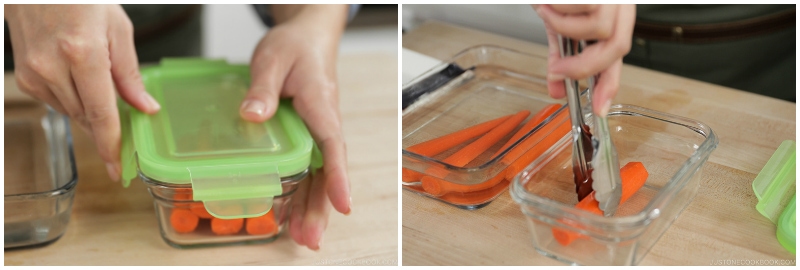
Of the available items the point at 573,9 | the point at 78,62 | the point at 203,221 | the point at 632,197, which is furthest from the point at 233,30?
the point at 573,9

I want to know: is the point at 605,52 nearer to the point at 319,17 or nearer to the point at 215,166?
the point at 215,166

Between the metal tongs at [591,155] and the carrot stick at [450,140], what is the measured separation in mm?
222

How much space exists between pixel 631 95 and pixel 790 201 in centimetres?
36

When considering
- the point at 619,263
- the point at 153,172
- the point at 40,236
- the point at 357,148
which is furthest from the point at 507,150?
the point at 40,236

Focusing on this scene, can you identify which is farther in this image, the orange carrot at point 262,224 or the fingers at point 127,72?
the fingers at point 127,72

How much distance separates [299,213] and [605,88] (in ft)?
1.45

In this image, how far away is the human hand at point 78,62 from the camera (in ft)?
Result: 3.14

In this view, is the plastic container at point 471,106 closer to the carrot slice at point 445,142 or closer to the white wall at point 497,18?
the carrot slice at point 445,142

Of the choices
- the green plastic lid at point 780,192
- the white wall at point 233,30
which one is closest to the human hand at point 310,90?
the green plastic lid at point 780,192

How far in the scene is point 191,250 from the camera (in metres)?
0.91

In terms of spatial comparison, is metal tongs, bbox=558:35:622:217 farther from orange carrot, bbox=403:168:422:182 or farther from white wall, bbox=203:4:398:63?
white wall, bbox=203:4:398:63

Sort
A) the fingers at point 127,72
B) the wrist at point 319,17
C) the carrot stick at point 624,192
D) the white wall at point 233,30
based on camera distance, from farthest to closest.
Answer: the white wall at point 233,30 < the wrist at point 319,17 < the fingers at point 127,72 < the carrot stick at point 624,192

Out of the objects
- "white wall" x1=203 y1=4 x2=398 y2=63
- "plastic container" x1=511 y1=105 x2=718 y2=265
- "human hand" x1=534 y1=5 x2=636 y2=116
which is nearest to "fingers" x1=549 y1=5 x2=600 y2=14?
"human hand" x1=534 y1=5 x2=636 y2=116

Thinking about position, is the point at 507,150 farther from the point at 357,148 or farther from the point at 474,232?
the point at 357,148
